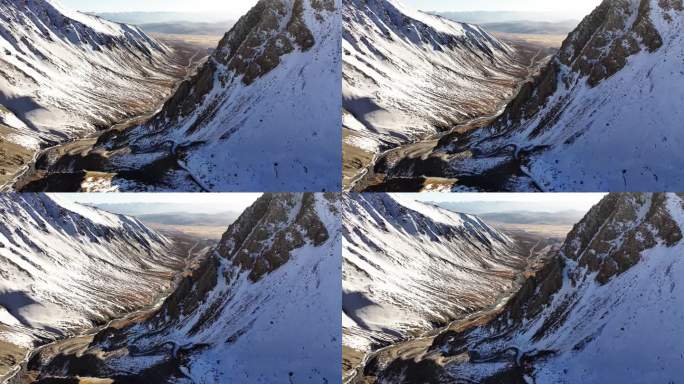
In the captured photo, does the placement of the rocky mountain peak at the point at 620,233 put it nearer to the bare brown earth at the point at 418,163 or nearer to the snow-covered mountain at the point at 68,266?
the bare brown earth at the point at 418,163

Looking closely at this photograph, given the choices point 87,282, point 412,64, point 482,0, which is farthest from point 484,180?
point 87,282

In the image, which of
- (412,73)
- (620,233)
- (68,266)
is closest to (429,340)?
(620,233)

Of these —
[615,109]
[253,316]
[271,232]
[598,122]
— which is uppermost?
[615,109]

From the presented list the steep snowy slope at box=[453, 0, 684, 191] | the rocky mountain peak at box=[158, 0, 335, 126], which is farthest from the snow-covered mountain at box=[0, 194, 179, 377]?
the steep snowy slope at box=[453, 0, 684, 191]

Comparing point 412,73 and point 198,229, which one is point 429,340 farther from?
point 412,73

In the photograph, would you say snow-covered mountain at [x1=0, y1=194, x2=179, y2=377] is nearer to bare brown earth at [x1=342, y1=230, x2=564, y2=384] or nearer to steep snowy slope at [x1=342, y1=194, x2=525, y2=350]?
steep snowy slope at [x1=342, y1=194, x2=525, y2=350]

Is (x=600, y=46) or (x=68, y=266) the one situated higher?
(x=600, y=46)
